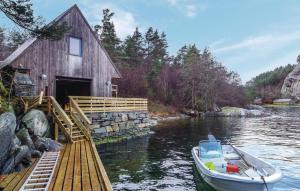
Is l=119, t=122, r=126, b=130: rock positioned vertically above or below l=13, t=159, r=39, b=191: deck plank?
above

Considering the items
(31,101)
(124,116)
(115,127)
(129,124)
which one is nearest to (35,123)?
(31,101)

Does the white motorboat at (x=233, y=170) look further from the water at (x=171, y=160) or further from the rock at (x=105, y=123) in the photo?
the rock at (x=105, y=123)

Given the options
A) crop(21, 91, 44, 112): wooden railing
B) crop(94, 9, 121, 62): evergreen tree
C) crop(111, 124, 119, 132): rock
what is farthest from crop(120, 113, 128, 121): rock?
crop(94, 9, 121, 62): evergreen tree

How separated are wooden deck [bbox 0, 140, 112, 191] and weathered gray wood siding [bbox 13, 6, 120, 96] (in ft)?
34.5

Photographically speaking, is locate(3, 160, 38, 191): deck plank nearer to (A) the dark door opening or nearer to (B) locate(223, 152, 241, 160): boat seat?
(B) locate(223, 152, 241, 160): boat seat

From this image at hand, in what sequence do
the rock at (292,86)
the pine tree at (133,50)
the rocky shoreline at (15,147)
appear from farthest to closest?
1. the rock at (292,86)
2. the pine tree at (133,50)
3. the rocky shoreline at (15,147)

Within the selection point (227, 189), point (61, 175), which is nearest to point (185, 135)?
point (227, 189)

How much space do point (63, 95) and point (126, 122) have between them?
301 inches

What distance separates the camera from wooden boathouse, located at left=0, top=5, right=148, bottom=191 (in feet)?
27.8

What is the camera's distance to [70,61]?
74.5ft

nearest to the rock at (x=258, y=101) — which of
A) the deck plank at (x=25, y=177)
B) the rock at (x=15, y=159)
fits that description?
the deck plank at (x=25, y=177)

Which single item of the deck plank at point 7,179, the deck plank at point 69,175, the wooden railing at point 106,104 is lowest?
the deck plank at point 7,179

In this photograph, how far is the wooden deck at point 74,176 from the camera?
762 cm

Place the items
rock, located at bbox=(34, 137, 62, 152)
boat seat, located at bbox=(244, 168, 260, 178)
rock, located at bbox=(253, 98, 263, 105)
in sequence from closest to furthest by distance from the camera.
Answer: boat seat, located at bbox=(244, 168, 260, 178), rock, located at bbox=(34, 137, 62, 152), rock, located at bbox=(253, 98, 263, 105)
